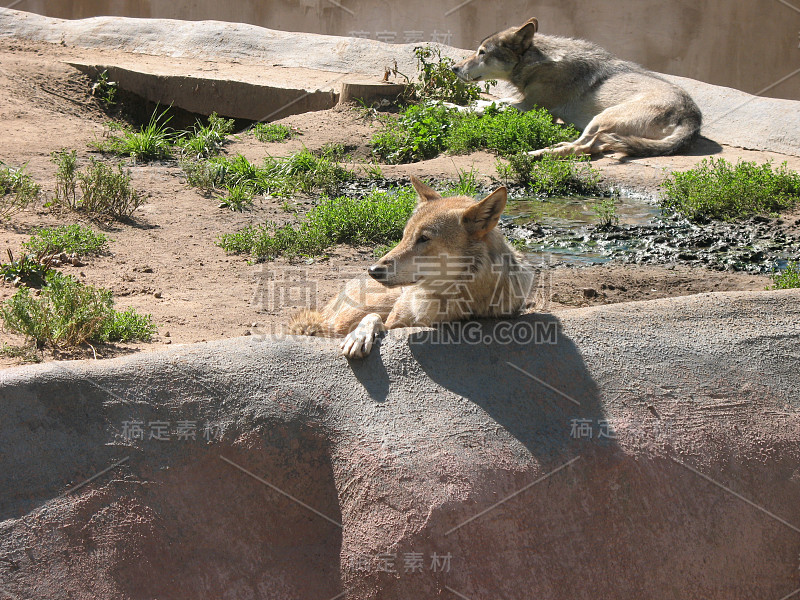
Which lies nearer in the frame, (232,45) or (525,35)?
(525,35)

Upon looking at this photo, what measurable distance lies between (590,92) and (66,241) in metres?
8.52

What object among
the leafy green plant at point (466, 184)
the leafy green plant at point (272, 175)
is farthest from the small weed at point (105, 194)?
the leafy green plant at point (466, 184)

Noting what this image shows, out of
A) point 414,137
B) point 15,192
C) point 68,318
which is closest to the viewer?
point 68,318

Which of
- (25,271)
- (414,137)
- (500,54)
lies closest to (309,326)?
(25,271)

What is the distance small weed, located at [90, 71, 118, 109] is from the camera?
13.3 meters

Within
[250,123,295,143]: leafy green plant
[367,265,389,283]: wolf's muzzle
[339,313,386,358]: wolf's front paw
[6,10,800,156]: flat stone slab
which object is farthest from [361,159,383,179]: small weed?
[339,313,386,358]: wolf's front paw

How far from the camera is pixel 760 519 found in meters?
3.63

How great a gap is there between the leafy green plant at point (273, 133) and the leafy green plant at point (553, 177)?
141 inches

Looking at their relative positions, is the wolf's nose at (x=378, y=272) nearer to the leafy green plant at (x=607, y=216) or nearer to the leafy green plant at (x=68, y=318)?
the leafy green plant at (x=68, y=318)

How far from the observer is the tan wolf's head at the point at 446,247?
413 cm

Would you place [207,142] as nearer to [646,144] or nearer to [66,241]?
[66,241]

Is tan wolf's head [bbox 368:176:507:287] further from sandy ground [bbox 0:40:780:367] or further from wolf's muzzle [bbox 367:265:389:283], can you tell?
sandy ground [bbox 0:40:780:367]

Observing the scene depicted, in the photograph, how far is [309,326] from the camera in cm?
484

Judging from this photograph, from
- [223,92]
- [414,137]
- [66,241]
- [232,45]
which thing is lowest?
[66,241]
